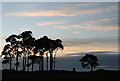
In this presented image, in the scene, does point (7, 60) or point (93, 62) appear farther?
point (93, 62)

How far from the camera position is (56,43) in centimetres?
6162

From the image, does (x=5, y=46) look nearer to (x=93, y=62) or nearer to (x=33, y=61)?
(x=33, y=61)
